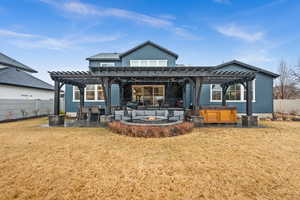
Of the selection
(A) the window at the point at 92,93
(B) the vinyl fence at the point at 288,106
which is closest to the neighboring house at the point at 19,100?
(A) the window at the point at 92,93

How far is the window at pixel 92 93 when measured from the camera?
1248 cm

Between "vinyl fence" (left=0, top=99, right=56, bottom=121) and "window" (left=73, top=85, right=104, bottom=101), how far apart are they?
405cm

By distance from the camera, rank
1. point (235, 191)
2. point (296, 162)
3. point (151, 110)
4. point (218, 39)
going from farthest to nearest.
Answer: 1. point (218, 39)
2. point (151, 110)
3. point (296, 162)
4. point (235, 191)

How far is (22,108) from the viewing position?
1104 centimetres

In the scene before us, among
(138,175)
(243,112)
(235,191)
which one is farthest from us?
(243,112)

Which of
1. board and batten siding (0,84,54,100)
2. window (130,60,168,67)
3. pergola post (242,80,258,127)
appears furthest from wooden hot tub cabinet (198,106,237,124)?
board and batten siding (0,84,54,100)

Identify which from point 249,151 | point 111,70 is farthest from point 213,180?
point 111,70

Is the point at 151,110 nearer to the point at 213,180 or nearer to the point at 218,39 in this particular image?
the point at 213,180

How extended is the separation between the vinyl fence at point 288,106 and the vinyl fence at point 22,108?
87.7 feet

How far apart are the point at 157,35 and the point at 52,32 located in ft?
48.0

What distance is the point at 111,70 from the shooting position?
7.62 metres

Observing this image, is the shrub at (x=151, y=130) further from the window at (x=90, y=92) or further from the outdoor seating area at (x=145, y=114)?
the window at (x=90, y=92)

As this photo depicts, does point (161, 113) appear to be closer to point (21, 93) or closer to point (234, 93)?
point (234, 93)

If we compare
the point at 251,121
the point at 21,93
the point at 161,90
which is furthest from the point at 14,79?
the point at 251,121
